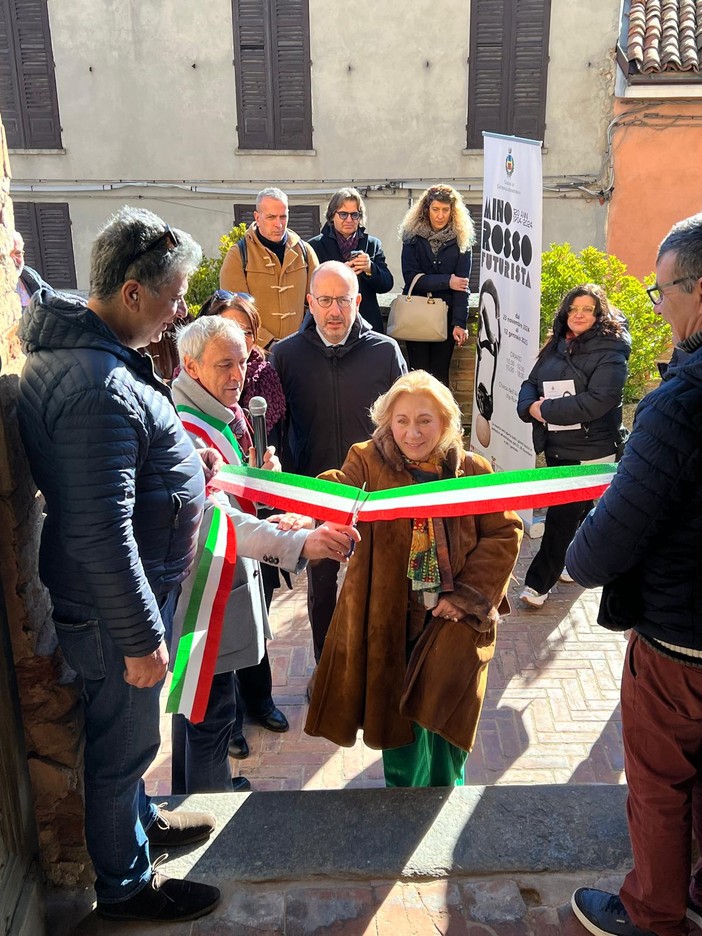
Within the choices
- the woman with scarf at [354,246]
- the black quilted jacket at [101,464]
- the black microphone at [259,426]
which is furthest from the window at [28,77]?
the black quilted jacket at [101,464]

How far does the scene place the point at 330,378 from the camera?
475 centimetres

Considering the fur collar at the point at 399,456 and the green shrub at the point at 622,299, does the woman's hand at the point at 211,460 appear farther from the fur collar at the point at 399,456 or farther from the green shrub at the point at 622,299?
the green shrub at the point at 622,299

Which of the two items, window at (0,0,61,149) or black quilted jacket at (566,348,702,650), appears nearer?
black quilted jacket at (566,348,702,650)

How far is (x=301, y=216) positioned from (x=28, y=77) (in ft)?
19.1

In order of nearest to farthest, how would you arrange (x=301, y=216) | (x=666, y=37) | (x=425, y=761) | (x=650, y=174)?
(x=425, y=761), (x=666, y=37), (x=650, y=174), (x=301, y=216)

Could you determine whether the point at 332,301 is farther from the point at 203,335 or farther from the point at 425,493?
the point at 425,493

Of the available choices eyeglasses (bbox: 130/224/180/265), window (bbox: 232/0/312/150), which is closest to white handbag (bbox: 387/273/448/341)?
eyeglasses (bbox: 130/224/180/265)

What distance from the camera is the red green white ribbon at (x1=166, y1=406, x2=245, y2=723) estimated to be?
3162 millimetres

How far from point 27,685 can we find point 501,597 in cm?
175

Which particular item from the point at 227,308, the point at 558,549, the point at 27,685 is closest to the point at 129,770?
the point at 27,685

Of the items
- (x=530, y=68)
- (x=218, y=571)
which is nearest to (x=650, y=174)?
(x=530, y=68)

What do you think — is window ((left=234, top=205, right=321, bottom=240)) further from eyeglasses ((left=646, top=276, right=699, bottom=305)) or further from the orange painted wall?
eyeglasses ((left=646, top=276, right=699, bottom=305))

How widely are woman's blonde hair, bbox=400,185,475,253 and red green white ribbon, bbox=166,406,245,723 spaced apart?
16.0ft

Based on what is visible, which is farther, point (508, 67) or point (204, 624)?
point (508, 67)
